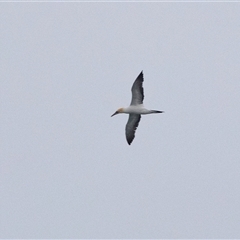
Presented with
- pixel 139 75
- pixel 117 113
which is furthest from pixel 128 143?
pixel 139 75

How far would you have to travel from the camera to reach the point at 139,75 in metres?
55.8

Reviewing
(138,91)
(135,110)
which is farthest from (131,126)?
(138,91)

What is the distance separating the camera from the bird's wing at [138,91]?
55875 millimetres

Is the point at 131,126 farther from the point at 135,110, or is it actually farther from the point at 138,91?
the point at 138,91

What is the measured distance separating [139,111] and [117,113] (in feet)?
9.59

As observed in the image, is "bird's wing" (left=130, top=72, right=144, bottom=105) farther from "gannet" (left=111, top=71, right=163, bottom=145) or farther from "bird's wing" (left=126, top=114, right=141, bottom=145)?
"bird's wing" (left=126, top=114, right=141, bottom=145)

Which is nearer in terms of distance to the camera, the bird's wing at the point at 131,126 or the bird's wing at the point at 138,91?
the bird's wing at the point at 138,91

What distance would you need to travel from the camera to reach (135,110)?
57.8 m

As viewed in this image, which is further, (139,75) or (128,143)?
(128,143)

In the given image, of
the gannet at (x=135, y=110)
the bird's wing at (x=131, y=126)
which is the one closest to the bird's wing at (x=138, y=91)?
the gannet at (x=135, y=110)

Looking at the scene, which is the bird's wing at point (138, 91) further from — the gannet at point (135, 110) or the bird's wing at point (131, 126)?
the bird's wing at point (131, 126)

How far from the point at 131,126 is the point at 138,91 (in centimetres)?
442

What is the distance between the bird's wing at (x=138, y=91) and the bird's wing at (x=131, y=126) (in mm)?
2344

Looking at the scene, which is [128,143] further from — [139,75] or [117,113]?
[139,75]
